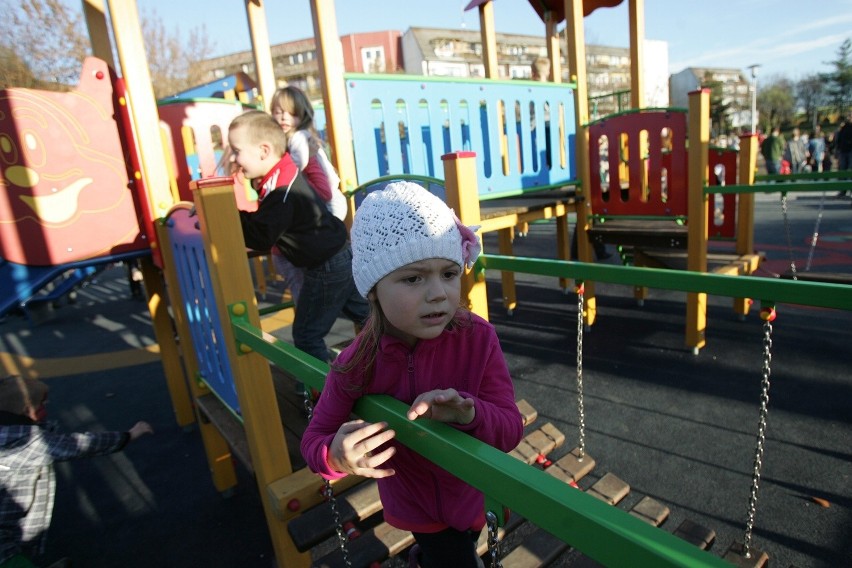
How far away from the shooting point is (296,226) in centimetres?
227

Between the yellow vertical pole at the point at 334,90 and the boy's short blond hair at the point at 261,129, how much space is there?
3.32 feet

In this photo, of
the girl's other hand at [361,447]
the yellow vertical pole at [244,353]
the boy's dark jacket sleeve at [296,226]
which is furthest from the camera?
the boy's dark jacket sleeve at [296,226]

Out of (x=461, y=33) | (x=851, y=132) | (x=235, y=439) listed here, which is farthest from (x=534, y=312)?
(x=461, y=33)

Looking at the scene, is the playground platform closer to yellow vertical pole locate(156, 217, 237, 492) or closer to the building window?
yellow vertical pole locate(156, 217, 237, 492)

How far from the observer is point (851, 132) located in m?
11.8

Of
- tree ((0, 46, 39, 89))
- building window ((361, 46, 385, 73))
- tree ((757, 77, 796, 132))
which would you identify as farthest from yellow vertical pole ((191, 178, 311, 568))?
tree ((757, 77, 796, 132))

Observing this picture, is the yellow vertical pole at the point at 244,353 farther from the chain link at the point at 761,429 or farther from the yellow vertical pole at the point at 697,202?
the yellow vertical pole at the point at 697,202

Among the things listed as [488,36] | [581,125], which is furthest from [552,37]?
[581,125]

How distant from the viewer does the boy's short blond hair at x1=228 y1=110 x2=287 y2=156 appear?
2.20 m

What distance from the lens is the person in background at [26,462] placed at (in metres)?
2.16

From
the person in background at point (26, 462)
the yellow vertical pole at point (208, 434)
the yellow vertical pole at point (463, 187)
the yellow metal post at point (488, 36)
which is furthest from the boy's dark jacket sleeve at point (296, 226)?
the yellow metal post at point (488, 36)

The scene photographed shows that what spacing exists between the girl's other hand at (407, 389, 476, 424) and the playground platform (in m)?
1.19

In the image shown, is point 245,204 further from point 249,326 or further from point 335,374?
point 335,374

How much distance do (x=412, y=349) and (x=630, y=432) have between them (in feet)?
8.03
